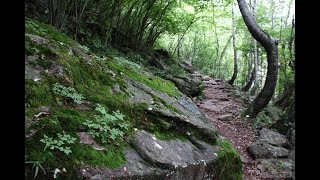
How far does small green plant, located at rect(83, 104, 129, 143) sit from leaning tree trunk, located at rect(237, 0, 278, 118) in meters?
6.64

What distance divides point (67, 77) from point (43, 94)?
0.73m

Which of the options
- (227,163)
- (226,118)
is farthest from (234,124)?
(227,163)

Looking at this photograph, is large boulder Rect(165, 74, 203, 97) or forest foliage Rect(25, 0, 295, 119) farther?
large boulder Rect(165, 74, 203, 97)

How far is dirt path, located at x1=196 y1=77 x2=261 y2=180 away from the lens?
7110 millimetres

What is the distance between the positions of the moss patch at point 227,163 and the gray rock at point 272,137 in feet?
8.79

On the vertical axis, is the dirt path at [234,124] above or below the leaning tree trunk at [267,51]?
below

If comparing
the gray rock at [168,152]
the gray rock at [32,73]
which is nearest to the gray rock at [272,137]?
the gray rock at [168,152]

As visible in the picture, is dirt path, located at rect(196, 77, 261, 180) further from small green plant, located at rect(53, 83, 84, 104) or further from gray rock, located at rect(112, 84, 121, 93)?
small green plant, located at rect(53, 83, 84, 104)

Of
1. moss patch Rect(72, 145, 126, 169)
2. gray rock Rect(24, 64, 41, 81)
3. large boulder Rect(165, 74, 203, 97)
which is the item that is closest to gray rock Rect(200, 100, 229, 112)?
large boulder Rect(165, 74, 203, 97)

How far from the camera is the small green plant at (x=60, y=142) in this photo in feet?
10.0

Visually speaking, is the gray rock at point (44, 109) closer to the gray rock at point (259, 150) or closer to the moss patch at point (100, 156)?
the moss patch at point (100, 156)

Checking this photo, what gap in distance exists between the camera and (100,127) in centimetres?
382

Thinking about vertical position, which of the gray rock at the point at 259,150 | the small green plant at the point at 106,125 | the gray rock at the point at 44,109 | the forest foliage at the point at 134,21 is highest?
the forest foliage at the point at 134,21
